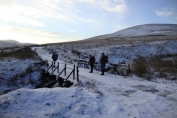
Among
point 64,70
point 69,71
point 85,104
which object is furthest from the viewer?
point 69,71

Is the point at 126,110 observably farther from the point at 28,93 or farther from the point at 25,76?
the point at 25,76

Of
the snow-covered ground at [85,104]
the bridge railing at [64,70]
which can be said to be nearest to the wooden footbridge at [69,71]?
the bridge railing at [64,70]

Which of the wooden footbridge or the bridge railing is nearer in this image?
the bridge railing

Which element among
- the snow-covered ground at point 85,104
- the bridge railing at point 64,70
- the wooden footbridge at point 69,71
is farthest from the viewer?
the wooden footbridge at point 69,71

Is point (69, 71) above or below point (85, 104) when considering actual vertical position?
below

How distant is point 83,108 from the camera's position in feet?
23.9

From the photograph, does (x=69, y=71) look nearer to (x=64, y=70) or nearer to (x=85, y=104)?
(x=64, y=70)

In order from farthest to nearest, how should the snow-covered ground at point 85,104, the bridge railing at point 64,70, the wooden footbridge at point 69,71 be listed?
1. the wooden footbridge at point 69,71
2. the bridge railing at point 64,70
3. the snow-covered ground at point 85,104

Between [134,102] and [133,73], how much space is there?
29.7 ft

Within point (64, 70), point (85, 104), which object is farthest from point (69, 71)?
point (85, 104)

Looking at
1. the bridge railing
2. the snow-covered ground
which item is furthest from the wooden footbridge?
the snow-covered ground

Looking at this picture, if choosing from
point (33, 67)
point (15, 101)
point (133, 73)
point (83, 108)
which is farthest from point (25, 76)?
point (83, 108)

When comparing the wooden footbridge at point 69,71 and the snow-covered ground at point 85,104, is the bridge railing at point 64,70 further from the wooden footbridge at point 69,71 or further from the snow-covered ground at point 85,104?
the snow-covered ground at point 85,104

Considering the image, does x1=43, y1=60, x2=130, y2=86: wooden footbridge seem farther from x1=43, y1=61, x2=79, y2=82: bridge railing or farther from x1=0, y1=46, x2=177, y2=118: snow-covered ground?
x1=0, y1=46, x2=177, y2=118: snow-covered ground
